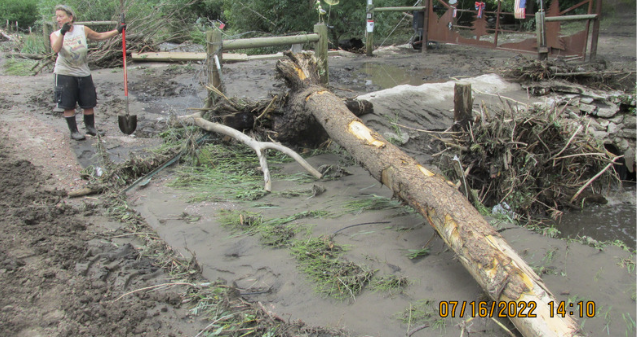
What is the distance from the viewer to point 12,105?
7145 mm

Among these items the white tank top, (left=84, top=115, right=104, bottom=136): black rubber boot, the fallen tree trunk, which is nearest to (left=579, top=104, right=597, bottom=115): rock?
the fallen tree trunk

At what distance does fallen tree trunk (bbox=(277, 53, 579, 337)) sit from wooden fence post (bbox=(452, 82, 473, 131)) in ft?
4.19

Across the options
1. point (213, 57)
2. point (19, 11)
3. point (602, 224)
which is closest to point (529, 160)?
point (602, 224)

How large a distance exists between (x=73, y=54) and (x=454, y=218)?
5.01 meters

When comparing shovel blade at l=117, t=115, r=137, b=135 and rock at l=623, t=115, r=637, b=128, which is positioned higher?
shovel blade at l=117, t=115, r=137, b=135

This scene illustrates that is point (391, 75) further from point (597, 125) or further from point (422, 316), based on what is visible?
point (422, 316)

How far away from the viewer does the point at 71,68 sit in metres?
5.76

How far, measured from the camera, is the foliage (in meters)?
17.5

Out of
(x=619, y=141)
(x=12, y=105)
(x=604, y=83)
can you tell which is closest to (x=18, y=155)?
(x=12, y=105)

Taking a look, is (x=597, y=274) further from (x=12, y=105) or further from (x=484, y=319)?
(x=12, y=105)

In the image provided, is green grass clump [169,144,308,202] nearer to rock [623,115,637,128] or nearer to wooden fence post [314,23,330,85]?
wooden fence post [314,23,330,85]

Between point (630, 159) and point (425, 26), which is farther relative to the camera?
point (425, 26)

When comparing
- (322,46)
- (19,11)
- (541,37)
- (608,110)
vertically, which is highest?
(19,11)

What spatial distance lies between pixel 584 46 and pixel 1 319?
11.2 metres
